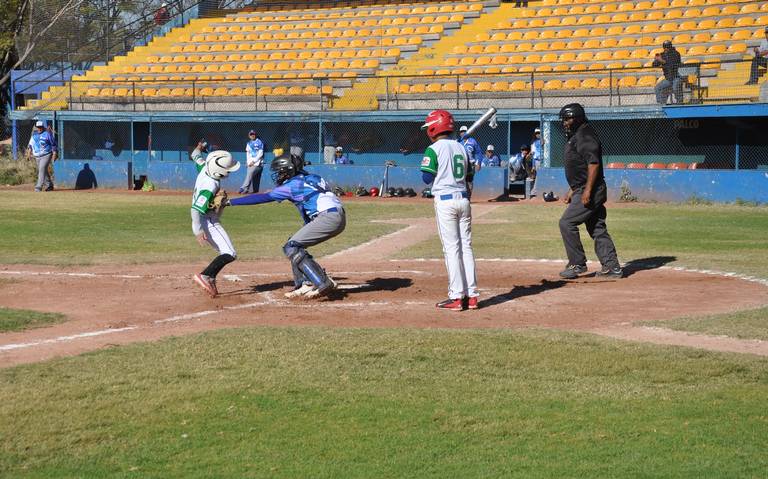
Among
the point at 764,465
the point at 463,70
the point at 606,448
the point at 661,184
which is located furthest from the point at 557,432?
the point at 463,70

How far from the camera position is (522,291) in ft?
40.0

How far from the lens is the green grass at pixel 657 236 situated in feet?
50.9

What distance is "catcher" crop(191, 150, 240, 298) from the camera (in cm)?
1150

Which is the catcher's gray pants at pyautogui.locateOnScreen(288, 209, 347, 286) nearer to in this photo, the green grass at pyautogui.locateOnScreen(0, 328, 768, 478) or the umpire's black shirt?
the green grass at pyautogui.locateOnScreen(0, 328, 768, 478)

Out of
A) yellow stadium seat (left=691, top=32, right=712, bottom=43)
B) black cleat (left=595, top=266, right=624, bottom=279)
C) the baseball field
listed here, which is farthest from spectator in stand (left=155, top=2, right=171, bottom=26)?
black cleat (left=595, top=266, right=624, bottom=279)

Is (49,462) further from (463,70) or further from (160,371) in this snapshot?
(463,70)

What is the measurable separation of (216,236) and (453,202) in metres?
2.94

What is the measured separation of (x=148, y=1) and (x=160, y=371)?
4677 centimetres

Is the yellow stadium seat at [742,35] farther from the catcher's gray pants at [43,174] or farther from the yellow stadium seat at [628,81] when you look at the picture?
the catcher's gray pants at [43,174]

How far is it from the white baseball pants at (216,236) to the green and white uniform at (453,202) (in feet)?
8.56

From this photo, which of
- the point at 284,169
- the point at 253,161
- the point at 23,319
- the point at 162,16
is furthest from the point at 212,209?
the point at 162,16

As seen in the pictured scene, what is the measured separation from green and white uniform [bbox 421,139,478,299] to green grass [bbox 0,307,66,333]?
3.95m

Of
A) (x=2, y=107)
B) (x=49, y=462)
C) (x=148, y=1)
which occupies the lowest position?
(x=49, y=462)

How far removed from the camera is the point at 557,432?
21.1 feet
